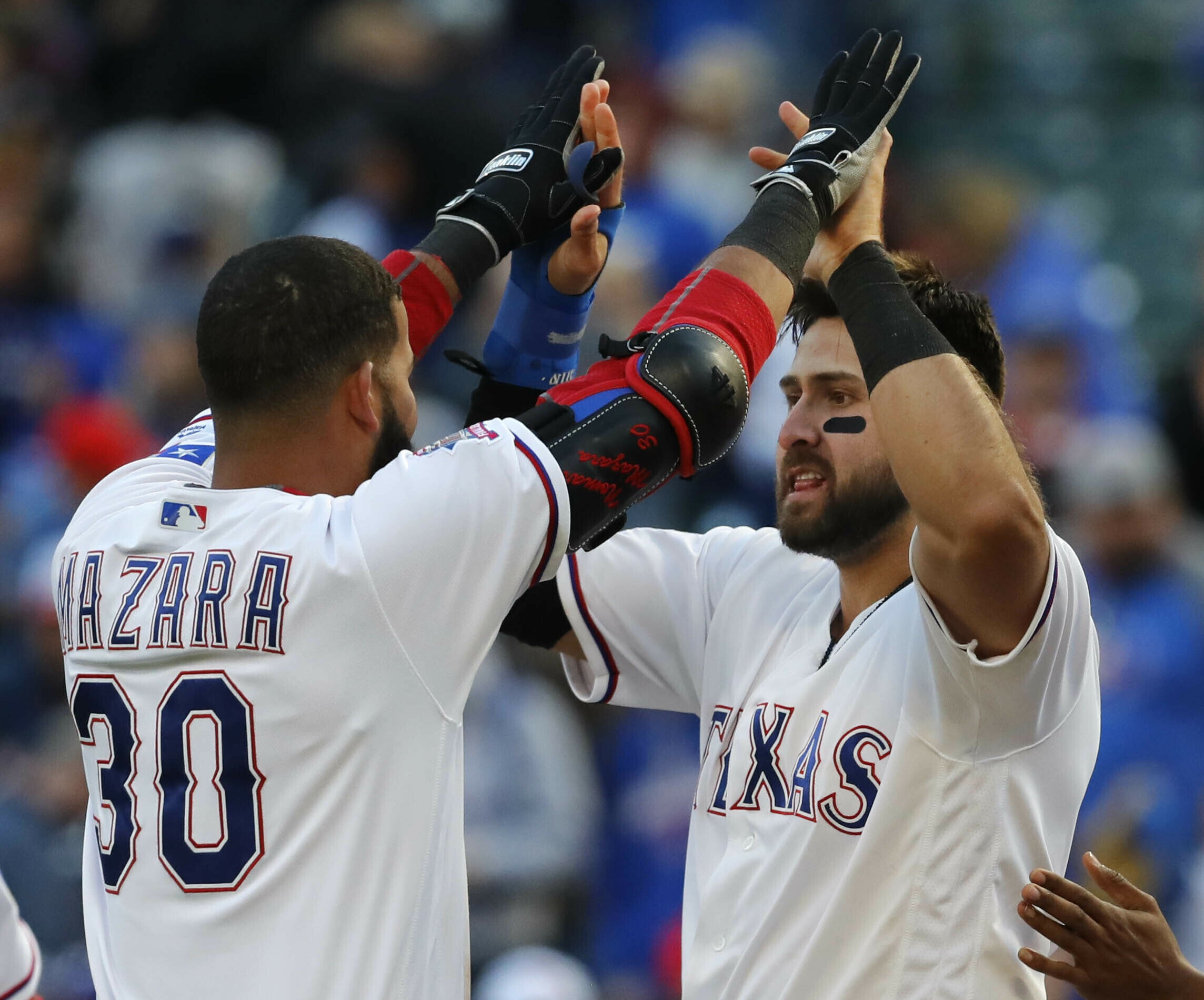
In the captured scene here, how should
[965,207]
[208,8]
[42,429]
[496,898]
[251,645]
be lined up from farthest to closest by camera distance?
[208,8]
[965,207]
[42,429]
[496,898]
[251,645]

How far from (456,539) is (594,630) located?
938 millimetres

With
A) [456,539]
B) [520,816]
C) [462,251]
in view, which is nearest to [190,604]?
[456,539]

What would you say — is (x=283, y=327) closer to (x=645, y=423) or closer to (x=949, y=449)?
(x=645, y=423)

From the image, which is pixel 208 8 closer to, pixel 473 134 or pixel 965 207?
pixel 473 134

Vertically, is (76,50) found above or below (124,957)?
above

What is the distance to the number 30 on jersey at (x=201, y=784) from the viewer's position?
2.21 metres

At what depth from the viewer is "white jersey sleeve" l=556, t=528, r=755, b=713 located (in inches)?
122

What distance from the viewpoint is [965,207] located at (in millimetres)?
7961

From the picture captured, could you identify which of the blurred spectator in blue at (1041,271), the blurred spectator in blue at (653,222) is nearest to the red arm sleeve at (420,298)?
the blurred spectator in blue at (653,222)

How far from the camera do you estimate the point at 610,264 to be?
684 cm

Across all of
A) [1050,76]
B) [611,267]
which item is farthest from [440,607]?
[1050,76]

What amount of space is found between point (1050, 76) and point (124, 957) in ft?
28.5

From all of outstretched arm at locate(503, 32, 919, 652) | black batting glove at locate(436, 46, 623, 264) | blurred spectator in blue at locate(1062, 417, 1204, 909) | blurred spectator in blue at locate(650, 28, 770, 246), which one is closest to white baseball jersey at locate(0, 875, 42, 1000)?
outstretched arm at locate(503, 32, 919, 652)

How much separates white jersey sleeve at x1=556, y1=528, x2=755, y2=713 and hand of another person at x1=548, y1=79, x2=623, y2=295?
53 cm
